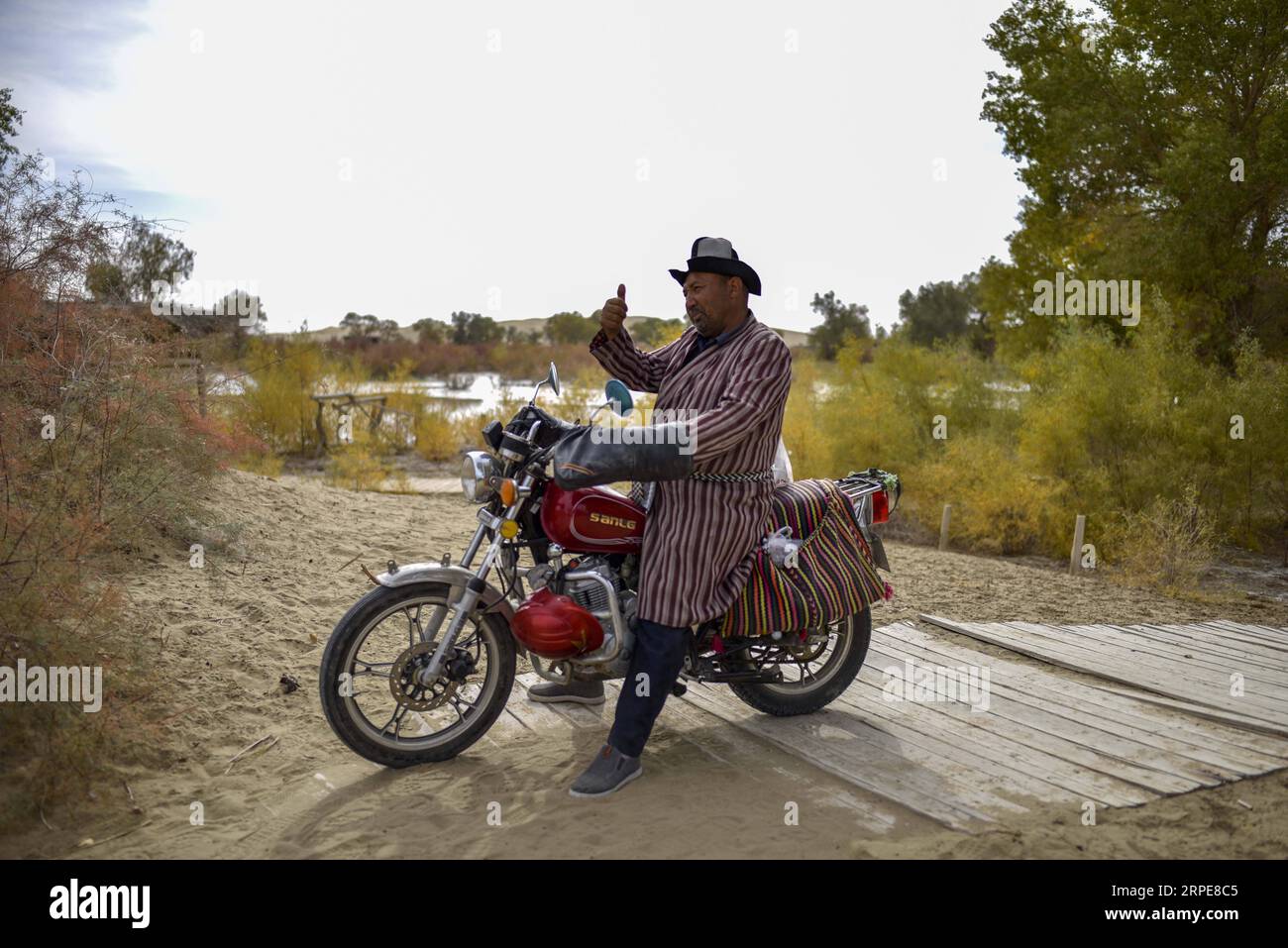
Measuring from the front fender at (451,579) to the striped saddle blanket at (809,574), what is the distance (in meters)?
0.78

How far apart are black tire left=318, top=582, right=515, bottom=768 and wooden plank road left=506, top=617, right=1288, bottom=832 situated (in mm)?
380

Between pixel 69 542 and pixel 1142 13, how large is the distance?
44.1 feet

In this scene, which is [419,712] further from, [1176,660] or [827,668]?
[1176,660]

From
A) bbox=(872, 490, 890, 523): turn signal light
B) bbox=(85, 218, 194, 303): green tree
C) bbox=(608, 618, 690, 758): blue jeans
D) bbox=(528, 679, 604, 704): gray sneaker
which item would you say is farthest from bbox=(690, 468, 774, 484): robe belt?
bbox=(85, 218, 194, 303): green tree

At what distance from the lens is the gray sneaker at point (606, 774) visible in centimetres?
340

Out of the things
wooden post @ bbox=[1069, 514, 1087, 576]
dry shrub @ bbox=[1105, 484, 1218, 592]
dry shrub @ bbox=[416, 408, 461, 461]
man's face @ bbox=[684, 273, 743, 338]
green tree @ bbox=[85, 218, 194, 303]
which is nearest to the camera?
man's face @ bbox=[684, 273, 743, 338]

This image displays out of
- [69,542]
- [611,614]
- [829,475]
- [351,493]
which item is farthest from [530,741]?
[829,475]

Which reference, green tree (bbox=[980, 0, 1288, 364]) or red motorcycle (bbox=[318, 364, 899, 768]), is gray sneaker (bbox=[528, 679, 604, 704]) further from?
green tree (bbox=[980, 0, 1288, 364])

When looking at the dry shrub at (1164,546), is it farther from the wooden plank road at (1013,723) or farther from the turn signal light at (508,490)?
the turn signal light at (508,490)

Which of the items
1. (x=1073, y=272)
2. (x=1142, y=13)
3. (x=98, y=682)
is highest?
(x=1142, y=13)

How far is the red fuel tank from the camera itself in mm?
3477
